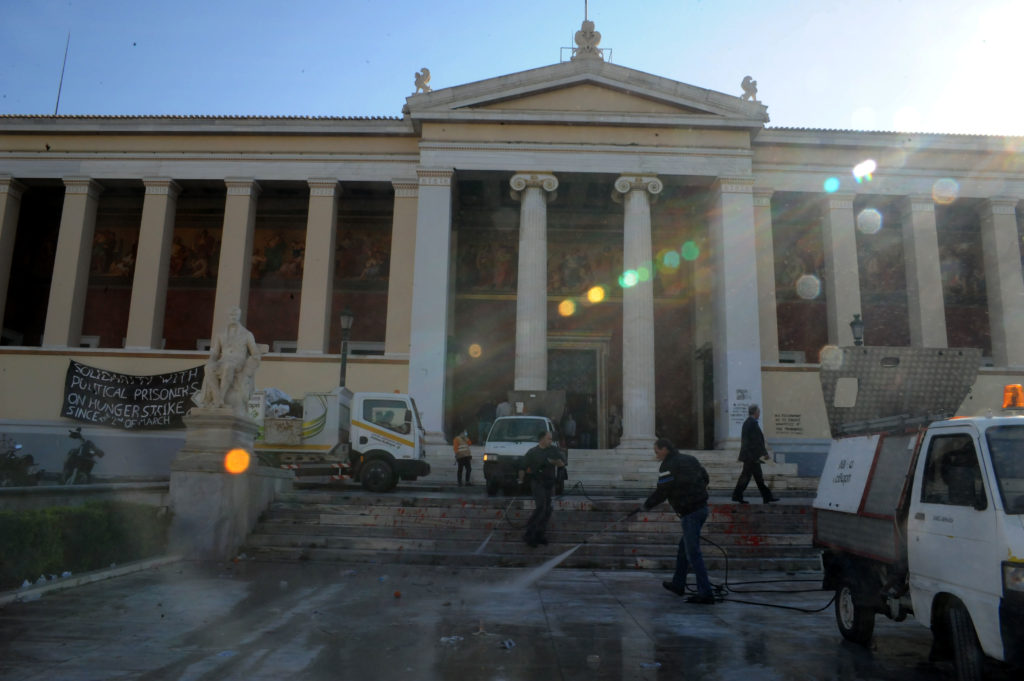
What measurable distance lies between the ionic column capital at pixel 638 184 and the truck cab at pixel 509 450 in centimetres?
1001

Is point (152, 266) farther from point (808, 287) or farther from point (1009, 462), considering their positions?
point (1009, 462)

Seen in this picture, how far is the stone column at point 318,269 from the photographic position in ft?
76.7

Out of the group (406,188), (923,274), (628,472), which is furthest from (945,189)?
(406,188)

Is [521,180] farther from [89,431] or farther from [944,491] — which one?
[944,491]

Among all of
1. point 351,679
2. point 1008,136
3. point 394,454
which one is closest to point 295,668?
point 351,679

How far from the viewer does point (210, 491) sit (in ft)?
34.8

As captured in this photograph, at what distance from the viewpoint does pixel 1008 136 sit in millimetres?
24328

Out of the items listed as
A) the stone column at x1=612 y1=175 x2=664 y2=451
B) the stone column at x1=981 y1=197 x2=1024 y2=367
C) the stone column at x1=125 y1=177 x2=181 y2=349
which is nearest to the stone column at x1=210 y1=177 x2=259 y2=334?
the stone column at x1=125 y1=177 x2=181 y2=349

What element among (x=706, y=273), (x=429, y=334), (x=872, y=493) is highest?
(x=706, y=273)

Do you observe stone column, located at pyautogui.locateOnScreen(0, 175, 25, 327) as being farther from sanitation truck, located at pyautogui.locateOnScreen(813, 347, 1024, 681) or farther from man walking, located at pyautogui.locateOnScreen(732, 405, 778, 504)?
sanitation truck, located at pyautogui.locateOnScreen(813, 347, 1024, 681)

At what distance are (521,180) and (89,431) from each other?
15115mm

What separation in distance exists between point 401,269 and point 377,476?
10.2 metres

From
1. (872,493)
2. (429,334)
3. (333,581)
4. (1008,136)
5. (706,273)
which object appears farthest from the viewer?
(706,273)

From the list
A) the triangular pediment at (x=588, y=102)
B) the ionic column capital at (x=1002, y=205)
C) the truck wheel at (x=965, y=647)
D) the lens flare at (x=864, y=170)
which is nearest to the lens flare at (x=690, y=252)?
the triangular pediment at (x=588, y=102)
